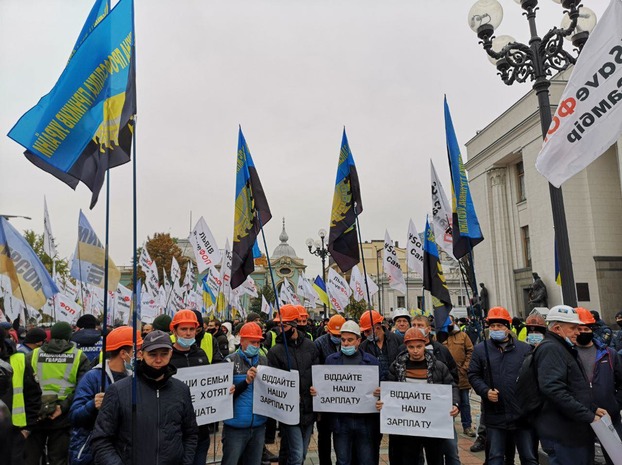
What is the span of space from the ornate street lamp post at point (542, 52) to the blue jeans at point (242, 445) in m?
4.95

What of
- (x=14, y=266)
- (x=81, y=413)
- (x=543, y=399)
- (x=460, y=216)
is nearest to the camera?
(x=81, y=413)

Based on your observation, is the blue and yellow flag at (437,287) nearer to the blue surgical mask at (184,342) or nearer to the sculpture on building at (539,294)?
the blue surgical mask at (184,342)

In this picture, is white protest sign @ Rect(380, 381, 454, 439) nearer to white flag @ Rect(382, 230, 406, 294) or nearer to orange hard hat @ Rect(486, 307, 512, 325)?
orange hard hat @ Rect(486, 307, 512, 325)

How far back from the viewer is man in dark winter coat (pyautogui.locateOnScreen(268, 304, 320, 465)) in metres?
5.43

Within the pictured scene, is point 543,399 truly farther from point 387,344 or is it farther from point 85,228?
point 85,228

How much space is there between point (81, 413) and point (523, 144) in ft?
101

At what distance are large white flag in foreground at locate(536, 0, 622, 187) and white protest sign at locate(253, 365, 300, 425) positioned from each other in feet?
11.2

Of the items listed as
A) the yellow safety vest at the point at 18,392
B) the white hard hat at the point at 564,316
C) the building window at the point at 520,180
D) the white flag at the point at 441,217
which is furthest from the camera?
the building window at the point at 520,180

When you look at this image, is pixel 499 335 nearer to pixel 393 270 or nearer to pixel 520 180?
pixel 393 270

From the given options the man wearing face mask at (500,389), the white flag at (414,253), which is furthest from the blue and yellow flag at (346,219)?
the white flag at (414,253)

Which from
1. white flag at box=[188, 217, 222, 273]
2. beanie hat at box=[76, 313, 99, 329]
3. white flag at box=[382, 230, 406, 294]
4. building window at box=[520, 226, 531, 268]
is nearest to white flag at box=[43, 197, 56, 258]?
white flag at box=[188, 217, 222, 273]

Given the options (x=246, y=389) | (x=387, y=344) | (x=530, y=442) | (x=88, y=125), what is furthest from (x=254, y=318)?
(x=88, y=125)

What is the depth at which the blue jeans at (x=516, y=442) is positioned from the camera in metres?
5.14

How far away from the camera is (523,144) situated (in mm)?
30016
